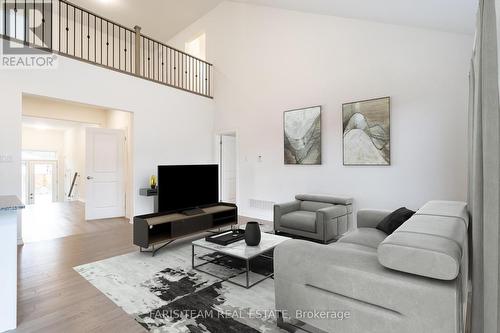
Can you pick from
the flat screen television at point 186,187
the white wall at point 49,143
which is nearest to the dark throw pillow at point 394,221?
the flat screen television at point 186,187

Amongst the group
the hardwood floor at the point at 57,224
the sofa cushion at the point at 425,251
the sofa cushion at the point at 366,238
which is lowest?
the hardwood floor at the point at 57,224

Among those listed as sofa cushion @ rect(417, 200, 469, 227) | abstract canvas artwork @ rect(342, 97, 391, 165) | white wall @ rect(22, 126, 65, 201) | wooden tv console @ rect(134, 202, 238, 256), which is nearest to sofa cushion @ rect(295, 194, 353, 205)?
abstract canvas artwork @ rect(342, 97, 391, 165)

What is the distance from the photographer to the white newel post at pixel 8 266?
75.6 inches

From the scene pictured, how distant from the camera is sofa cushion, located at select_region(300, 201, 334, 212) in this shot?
14.6ft

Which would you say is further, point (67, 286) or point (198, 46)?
point (198, 46)

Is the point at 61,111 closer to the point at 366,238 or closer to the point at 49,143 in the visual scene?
the point at 49,143

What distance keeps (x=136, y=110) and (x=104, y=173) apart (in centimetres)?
186

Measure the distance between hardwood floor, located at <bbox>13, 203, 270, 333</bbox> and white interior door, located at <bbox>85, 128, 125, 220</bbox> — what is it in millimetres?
1031

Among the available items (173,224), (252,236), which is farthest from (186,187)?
(252,236)

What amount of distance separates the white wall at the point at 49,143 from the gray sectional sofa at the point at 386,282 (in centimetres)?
1200

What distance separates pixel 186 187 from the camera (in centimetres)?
423

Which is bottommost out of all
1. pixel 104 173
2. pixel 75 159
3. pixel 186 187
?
pixel 186 187

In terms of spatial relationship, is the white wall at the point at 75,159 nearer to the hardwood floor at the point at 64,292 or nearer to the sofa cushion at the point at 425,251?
the hardwood floor at the point at 64,292

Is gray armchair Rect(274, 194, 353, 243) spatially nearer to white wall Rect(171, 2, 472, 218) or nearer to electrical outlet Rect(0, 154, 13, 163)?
white wall Rect(171, 2, 472, 218)
